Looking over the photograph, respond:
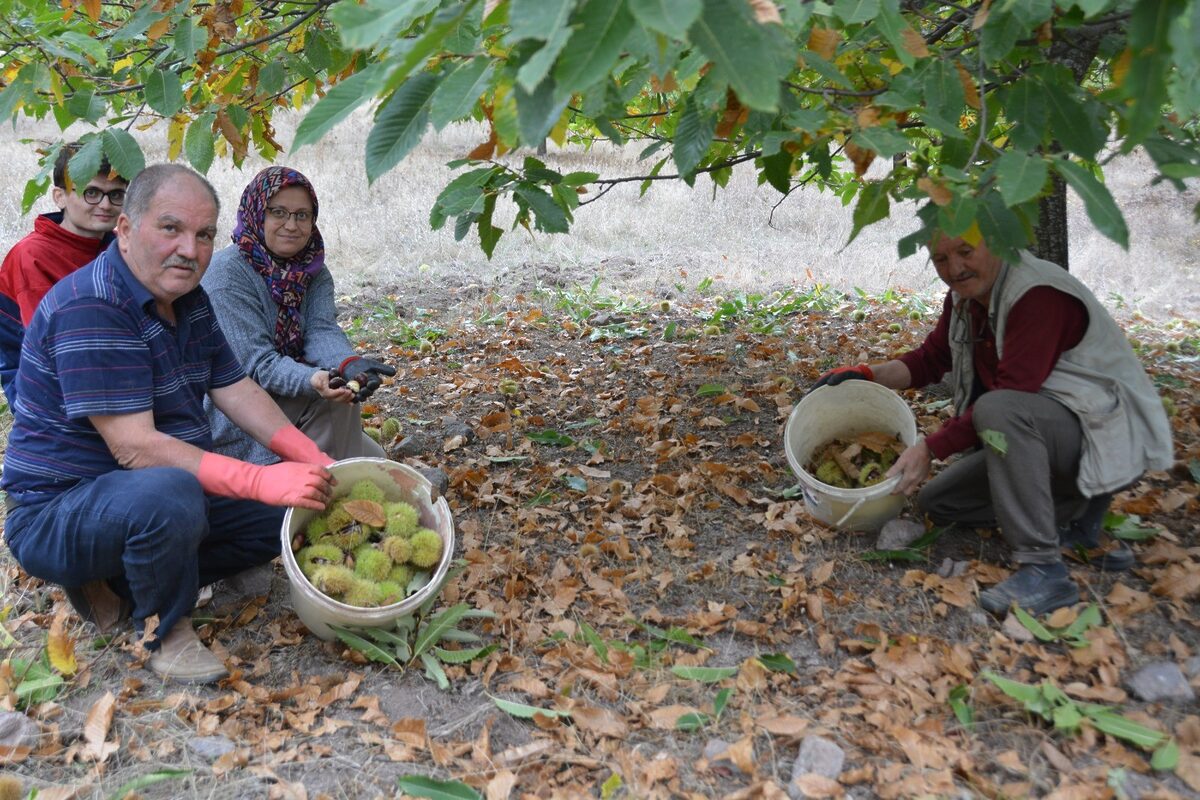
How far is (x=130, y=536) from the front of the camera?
90.4 inches

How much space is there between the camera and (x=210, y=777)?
1985 mm

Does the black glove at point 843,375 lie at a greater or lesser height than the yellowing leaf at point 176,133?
lesser

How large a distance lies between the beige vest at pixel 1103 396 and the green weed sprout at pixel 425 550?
183 cm

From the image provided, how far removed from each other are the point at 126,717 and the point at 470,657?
2.87ft

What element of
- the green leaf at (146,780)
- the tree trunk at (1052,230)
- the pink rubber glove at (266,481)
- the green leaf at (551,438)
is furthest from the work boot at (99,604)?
the tree trunk at (1052,230)

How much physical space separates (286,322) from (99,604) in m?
1.25

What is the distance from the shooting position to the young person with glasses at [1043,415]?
2.54 m

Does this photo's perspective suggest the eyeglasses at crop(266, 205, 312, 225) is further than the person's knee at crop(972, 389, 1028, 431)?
Yes

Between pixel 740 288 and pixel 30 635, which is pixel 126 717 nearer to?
pixel 30 635

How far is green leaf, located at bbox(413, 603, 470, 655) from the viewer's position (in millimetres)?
2479

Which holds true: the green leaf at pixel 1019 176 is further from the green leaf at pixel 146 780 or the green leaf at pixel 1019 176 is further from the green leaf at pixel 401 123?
the green leaf at pixel 146 780

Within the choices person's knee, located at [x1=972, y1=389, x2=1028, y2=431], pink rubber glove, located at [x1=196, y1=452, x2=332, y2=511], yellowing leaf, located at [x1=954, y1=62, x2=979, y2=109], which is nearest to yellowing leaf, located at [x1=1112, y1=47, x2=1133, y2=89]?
yellowing leaf, located at [x1=954, y1=62, x2=979, y2=109]

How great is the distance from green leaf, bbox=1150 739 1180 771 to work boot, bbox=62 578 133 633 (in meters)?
2.72

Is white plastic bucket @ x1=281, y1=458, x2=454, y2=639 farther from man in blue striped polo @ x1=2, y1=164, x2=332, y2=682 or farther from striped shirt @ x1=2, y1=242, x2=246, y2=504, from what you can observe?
striped shirt @ x1=2, y1=242, x2=246, y2=504
